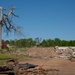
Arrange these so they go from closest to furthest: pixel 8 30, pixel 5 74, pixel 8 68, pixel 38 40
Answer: pixel 5 74 < pixel 8 68 < pixel 8 30 < pixel 38 40

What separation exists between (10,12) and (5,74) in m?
14.2

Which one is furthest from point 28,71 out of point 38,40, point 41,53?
point 38,40

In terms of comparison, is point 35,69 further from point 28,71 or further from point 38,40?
point 38,40

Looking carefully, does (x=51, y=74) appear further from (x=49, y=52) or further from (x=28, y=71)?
(x=49, y=52)

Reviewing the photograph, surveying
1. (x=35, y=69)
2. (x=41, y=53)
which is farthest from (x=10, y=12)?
(x=35, y=69)

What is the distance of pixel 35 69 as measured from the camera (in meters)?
15.1

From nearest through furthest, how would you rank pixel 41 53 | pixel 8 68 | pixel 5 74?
pixel 5 74 < pixel 8 68 < pixel 41 53

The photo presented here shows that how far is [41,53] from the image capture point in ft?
102

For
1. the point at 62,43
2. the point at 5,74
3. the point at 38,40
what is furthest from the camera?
the point at 62,43

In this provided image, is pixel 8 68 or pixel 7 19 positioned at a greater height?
pixel 7 19

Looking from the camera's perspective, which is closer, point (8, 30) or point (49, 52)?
point (8, 30)

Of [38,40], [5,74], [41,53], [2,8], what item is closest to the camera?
[5,74]

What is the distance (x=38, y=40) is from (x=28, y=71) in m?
47.4

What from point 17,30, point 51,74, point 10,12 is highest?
point 10,12
